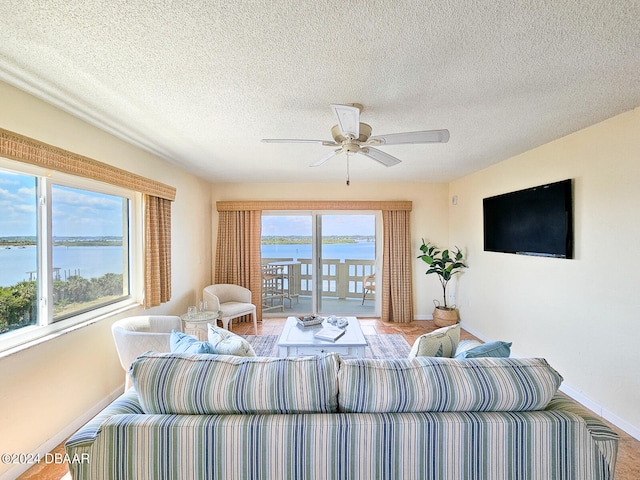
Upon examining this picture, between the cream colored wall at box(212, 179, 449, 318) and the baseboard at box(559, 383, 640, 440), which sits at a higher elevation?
the cream colored wall at box(212, 179, 449, 318)

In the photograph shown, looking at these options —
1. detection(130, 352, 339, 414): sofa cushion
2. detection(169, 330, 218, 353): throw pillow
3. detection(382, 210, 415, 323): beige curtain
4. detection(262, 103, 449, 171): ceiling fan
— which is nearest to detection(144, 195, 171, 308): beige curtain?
detection(169, 330, 218, 353): throw pillow

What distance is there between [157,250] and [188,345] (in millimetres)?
1787

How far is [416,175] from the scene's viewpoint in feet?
13.5

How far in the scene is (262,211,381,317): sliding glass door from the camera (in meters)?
4.77


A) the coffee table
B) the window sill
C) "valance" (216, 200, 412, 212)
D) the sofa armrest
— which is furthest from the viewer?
"valance" (216, 200, 412, 212)

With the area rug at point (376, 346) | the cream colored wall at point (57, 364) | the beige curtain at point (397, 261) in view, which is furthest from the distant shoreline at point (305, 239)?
the cream colored wall at point (57, 364)

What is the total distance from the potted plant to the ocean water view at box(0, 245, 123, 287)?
3.85 m

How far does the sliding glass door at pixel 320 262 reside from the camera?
4.77m

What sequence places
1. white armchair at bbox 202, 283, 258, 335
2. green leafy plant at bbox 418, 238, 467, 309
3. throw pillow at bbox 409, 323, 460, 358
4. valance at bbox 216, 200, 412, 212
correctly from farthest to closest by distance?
valance at bbox 216, 200, 412, 212 < green leafy plant at bbox 418, 238, 467, 309 < white armchair at bbox 202, 283, 258, 335 < throw pillow at bbox 409, 323, 460, 358

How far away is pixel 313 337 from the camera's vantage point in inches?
103

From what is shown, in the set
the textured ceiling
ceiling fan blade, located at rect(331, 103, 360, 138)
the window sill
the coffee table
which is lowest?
the coffee table

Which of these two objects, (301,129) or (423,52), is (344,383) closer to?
(423,52)

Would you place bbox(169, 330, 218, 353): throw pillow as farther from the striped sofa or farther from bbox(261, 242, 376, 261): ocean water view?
bbox(261, 242, 376, 261): ocean water view

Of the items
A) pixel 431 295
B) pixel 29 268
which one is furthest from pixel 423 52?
pixel 431 295
